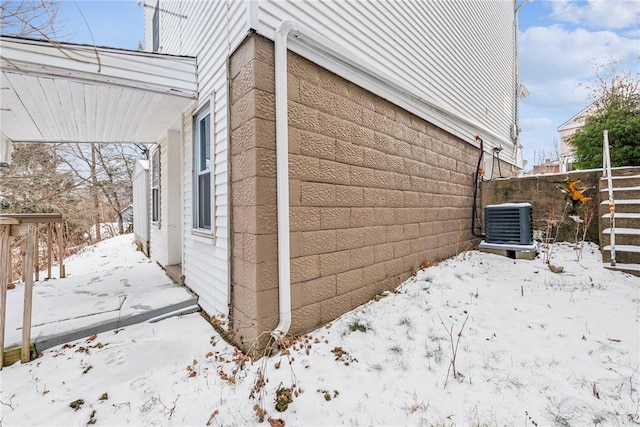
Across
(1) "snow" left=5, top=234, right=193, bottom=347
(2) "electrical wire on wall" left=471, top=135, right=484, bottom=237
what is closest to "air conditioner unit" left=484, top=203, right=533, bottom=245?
(2) "electrical wire on wall" left=471, top=135, right=484, bottom=237

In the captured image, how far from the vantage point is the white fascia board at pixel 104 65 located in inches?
104

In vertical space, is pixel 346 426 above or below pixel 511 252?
below

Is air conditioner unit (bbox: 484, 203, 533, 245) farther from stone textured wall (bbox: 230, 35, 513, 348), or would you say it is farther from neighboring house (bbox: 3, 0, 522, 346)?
stone textured wall (bbox: 230, 35, 513, 348)

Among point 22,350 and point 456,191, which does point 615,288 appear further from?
point 22,350

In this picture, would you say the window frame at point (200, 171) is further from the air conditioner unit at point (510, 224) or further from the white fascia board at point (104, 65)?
the air conditioner unit at point (510, 224)

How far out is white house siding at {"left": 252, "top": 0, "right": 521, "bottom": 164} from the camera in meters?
3.07

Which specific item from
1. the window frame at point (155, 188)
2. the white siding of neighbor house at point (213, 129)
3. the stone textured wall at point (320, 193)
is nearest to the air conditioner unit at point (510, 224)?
the stone textured wall at point (320, 193)

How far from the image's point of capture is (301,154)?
2.77m

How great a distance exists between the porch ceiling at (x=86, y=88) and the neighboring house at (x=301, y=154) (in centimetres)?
6

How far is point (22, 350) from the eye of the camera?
251 cm

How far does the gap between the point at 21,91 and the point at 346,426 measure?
465cm

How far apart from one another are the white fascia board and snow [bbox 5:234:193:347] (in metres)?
2.43

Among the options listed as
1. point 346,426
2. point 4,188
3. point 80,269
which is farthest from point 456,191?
point 4,188

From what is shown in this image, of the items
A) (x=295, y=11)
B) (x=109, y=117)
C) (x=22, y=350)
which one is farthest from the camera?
(x=109, y=117)
